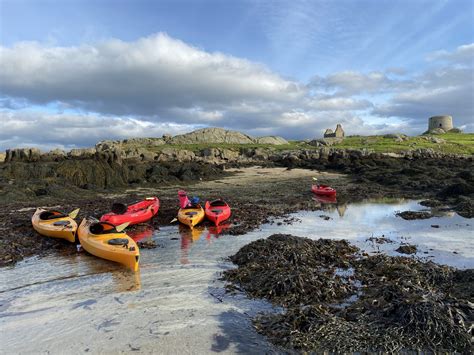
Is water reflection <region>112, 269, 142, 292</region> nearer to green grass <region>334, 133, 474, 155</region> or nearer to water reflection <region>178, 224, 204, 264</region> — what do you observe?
water reflection <region>178, 224, 204, 264</region>

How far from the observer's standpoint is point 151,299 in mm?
8719

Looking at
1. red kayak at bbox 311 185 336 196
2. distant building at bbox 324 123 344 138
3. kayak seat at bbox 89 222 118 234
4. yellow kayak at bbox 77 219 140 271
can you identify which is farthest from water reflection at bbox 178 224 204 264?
distant building at bbox 324 123 344 138

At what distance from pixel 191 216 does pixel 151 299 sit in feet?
24.5

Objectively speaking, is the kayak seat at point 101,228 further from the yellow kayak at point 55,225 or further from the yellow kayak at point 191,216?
the yellow kayak at point 191,216

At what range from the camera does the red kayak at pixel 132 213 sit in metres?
15.5

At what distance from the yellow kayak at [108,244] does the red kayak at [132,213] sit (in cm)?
214

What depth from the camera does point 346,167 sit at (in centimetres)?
4566

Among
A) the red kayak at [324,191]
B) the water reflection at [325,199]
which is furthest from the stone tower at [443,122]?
the water reflection at [325,199]

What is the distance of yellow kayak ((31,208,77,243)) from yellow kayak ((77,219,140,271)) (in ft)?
1.28

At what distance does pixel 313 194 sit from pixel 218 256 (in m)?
15.8

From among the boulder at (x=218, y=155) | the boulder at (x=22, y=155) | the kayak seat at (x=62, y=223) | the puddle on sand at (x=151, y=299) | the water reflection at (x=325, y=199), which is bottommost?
the water reflection at (x=325, y=199)

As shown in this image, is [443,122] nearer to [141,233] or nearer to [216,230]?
[216,230]

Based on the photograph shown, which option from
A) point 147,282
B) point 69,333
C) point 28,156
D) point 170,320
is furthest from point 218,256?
point 28,156

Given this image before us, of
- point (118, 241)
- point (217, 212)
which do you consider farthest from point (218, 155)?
point (118, 241)
